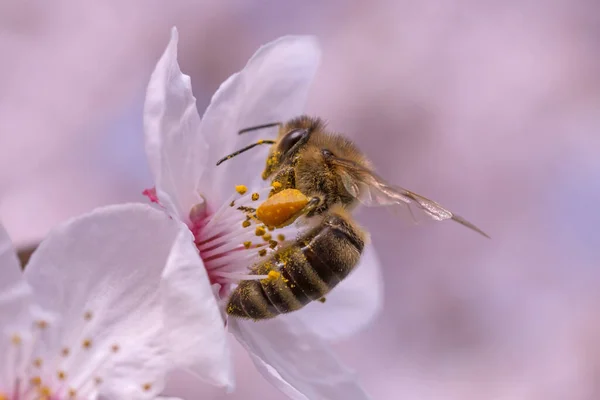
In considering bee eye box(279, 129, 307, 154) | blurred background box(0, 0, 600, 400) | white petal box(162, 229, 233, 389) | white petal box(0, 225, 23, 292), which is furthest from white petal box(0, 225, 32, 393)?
blurred background box(0, 0, 600, 400)

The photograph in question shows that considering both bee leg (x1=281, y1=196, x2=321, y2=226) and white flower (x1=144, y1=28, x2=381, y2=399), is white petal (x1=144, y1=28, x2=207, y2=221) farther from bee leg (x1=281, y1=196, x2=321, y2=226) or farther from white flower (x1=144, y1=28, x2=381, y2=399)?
bee leg (x1=281, y1=196, x2=321, y2=226)

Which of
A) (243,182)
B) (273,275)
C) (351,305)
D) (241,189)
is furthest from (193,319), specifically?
(351,305)

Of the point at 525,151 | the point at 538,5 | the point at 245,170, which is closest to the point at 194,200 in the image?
the point at 245,170

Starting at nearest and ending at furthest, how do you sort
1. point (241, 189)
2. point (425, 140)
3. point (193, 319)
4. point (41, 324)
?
point (193, 319) < point (41, 324) < point (241, 189) < point (425, 140)

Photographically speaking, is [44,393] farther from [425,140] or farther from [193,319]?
[425,140]

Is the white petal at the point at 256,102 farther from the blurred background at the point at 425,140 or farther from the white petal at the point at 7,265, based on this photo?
the blurred background at the point at 425,140
